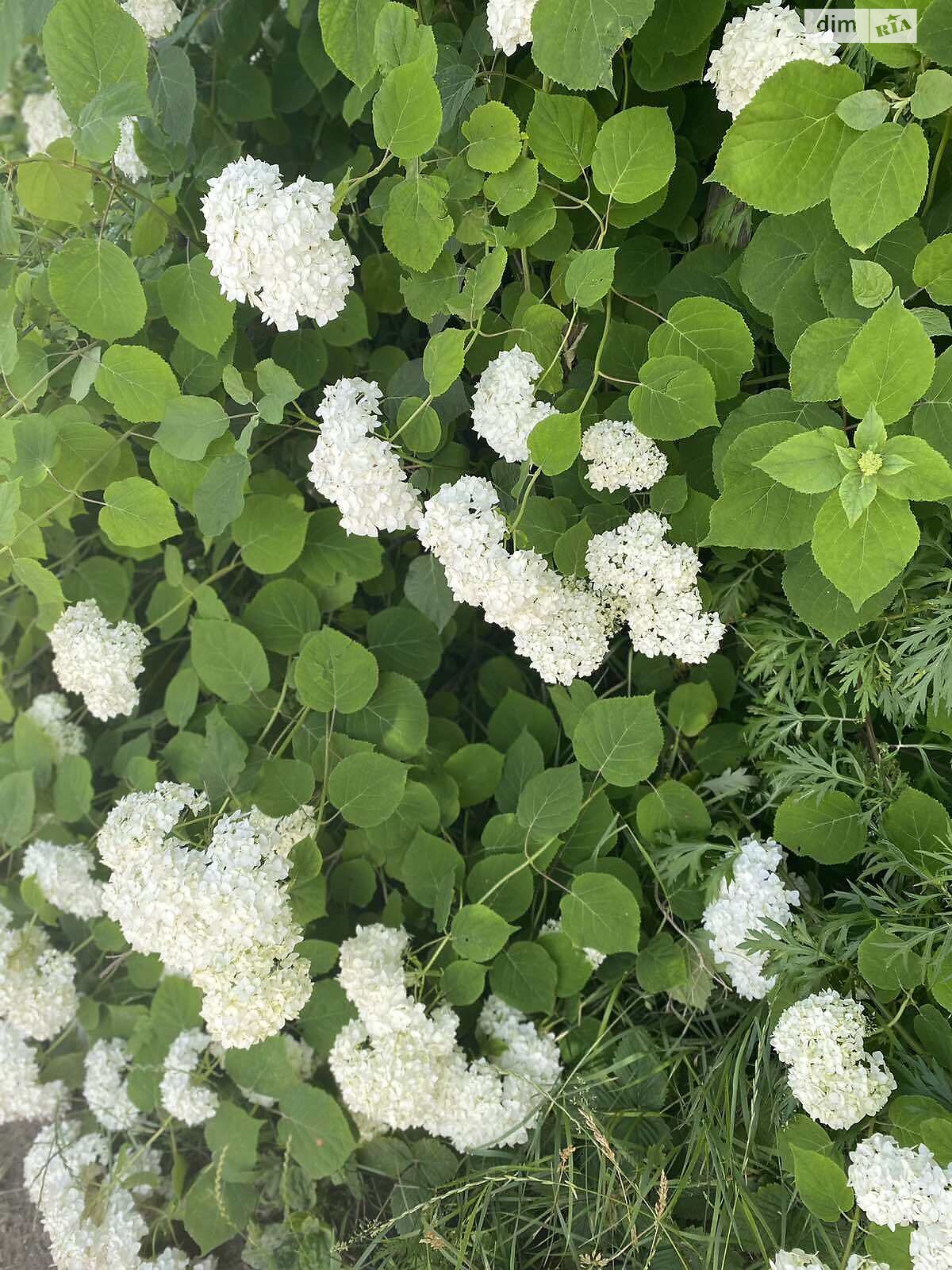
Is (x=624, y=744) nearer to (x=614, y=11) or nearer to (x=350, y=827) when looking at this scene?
(x=350, y=827)

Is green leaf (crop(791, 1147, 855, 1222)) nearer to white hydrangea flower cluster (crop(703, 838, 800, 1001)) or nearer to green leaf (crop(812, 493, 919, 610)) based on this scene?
white hydrangea flower cluster (crop(703, 838, 800, 1001))

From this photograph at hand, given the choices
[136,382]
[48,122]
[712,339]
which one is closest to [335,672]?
[136,382]

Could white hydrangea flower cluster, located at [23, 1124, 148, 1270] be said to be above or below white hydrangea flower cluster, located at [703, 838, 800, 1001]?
below

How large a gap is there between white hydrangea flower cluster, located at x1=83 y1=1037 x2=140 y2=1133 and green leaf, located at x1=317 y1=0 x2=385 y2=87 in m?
1.58

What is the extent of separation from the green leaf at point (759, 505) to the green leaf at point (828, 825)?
1.25 ft

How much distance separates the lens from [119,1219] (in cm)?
138

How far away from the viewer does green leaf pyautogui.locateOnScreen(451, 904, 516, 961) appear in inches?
49.0

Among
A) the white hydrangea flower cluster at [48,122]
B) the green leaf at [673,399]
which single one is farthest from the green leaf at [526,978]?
the white hydrangea flower cluster at [48,122]

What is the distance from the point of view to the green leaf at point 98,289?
1.04m

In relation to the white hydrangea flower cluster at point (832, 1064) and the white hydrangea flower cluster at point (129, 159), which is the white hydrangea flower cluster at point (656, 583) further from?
the white hydrangea flower cluster at point (129, 159)

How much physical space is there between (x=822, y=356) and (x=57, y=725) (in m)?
1.41

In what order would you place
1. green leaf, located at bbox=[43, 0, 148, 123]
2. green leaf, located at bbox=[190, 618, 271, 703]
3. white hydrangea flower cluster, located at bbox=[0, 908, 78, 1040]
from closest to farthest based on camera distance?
1. green leaf, located at bbox=[43, 0, 148, 123]
2. green leaf, located at bbox=[190, 618, 271, 703]
3. white hydrangea flower cluster, located at bbox=[0, 908, 78, 1040]

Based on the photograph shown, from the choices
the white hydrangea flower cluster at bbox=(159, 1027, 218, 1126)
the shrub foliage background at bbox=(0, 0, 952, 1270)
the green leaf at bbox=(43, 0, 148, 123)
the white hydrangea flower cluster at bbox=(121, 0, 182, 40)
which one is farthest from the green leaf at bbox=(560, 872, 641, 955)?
the white hydrangea flower cluster at bbox=(121, 0, 182, 40)

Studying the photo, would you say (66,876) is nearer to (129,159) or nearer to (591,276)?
(129,159)
